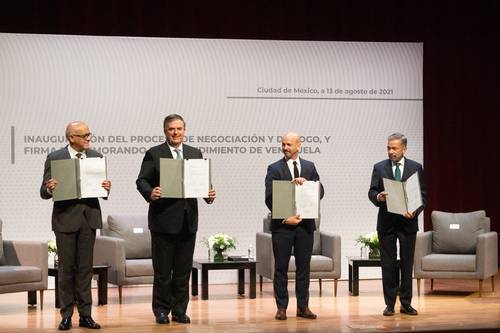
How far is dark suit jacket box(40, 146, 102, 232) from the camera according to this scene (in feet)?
21.5

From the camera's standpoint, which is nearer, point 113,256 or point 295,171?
point 295,171

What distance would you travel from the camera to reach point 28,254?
8039mm

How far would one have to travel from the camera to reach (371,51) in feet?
34.2

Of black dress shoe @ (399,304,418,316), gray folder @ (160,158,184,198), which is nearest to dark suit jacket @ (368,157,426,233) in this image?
black dress shoe @ (399,304,418,316)

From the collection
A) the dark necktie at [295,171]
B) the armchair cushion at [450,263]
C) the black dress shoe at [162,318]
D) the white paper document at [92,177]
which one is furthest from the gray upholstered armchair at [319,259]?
the white paper document at [92,177]

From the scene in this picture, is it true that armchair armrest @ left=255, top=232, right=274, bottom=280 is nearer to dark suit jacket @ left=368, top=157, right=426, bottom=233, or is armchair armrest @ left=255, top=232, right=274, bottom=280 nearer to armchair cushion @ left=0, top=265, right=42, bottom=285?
dark suit jacket @ left=368, top=157, right=426, bottom=233

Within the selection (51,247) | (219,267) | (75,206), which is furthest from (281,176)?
(51,247)

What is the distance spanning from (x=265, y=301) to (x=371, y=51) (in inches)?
134

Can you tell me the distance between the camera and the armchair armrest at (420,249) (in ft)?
29.3

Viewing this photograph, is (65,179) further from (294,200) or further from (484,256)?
(484,256)

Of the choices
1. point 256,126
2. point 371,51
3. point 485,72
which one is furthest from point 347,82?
point 485,72

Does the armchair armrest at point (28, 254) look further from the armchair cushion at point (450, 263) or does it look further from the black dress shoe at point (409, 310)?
the armchair cushion at point (450, 263)

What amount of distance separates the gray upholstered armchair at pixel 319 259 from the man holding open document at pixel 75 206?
268 centimetres

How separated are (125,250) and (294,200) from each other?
2453 mm
